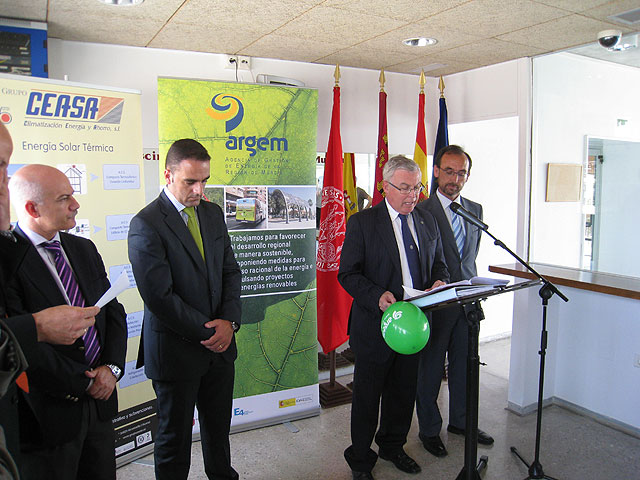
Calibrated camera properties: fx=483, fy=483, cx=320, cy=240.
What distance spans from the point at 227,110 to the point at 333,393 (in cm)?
226

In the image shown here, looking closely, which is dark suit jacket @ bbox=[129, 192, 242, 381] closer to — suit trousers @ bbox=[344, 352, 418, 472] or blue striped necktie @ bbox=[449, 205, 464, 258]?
suit trousers @ bbox=[344, 352, 418, 472]

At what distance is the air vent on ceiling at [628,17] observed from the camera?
2.80m

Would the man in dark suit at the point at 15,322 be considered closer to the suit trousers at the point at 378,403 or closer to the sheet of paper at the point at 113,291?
the sheet of paper at the point at 113,291

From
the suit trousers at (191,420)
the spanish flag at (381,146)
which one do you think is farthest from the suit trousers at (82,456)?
the spanish flag at (381,146)

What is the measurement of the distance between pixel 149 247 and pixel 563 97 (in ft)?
10.8

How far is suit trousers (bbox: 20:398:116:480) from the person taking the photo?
1.67m

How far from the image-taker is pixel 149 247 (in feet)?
7.09

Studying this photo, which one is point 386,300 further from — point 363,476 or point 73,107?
point 73,107

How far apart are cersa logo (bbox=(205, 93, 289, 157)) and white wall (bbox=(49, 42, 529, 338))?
61 cm

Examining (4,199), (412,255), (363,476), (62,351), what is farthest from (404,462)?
(4,199)

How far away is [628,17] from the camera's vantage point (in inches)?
113

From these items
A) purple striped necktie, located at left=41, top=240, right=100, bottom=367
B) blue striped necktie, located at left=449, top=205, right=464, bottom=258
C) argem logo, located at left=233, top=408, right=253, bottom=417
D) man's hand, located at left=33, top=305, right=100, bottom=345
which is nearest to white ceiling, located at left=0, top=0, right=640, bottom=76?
blue striped necktie, located at left=449, top=205, right=464, bottom=258

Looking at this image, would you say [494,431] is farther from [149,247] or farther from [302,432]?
[149,247]

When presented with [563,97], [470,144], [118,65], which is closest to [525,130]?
[563,97]
